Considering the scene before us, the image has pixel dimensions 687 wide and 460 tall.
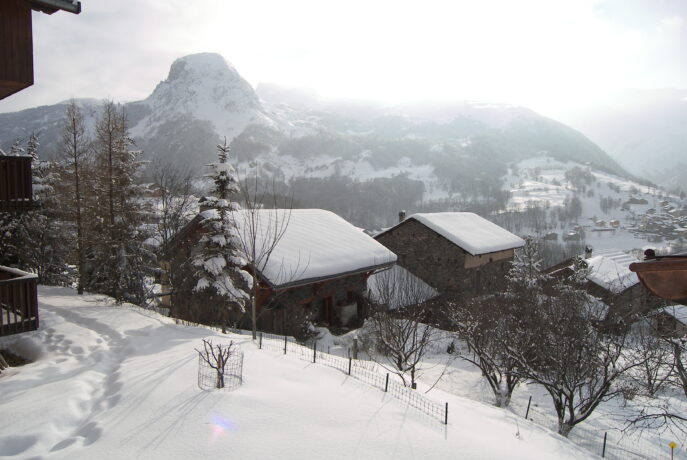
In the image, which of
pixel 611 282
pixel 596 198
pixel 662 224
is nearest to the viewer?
pixel 611 282

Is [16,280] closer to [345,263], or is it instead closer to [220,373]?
[220,373]

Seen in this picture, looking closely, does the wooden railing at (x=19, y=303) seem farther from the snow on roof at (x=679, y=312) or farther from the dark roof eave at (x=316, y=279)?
the snow on roof at (x=679, y=312)

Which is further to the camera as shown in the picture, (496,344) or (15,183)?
(496,344)

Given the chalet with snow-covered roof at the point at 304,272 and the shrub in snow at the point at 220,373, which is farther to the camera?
the chalet with snow-covered roof at the point at 304,272

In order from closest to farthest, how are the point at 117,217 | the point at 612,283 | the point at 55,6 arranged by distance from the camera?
1. the point at 55,6
2. the point at 117,217
3. the point at 612,283

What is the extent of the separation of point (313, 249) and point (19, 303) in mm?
10325

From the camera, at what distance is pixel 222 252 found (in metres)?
12.5

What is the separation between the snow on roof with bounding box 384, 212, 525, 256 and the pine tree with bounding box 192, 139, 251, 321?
15252 millimetres

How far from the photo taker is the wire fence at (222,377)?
6.46 meters

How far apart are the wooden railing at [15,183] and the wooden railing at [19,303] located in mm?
1633

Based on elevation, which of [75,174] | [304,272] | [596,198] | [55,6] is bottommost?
[304,272]

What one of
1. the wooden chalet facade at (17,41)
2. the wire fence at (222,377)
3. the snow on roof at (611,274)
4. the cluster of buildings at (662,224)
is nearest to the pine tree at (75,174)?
the wooden chalet facade at (17,41)

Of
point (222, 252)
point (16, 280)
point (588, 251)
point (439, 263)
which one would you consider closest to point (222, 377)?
point (16, 280)

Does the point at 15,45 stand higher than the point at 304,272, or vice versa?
the point at 15,45
